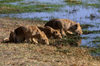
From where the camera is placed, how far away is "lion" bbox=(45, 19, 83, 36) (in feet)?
41.6

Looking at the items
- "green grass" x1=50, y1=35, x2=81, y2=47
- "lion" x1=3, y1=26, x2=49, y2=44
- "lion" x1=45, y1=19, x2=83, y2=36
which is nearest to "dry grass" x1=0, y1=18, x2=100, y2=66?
"lion" x1=3, y1=26, x2=49, y2=44

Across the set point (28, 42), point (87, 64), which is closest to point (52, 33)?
point (28, 42)

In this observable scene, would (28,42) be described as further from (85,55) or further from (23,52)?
(85,55)

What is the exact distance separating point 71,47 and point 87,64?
257 centimetres

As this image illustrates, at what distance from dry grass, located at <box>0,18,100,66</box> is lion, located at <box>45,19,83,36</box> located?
284 centimetres

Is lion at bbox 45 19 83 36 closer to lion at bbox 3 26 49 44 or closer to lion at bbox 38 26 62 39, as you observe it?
lion at bbox 38 26 62 39

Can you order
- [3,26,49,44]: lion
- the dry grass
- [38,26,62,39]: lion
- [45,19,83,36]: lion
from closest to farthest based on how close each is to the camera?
1. the dry grass
2. [3,26,49,44]: lion
3. [38,26,62,39]: lion
4. [45,19,83,36]: lion

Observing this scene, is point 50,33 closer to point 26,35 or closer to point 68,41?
point 68,41

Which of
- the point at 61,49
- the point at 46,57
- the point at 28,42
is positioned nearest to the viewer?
the point at 46,57

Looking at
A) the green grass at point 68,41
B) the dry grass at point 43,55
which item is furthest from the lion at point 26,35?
the green grass at point 68,41

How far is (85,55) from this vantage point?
882cm

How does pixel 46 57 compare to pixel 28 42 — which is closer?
pixel 46 57

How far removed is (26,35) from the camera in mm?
10203

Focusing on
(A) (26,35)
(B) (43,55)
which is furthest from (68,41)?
(B) (43,55)
